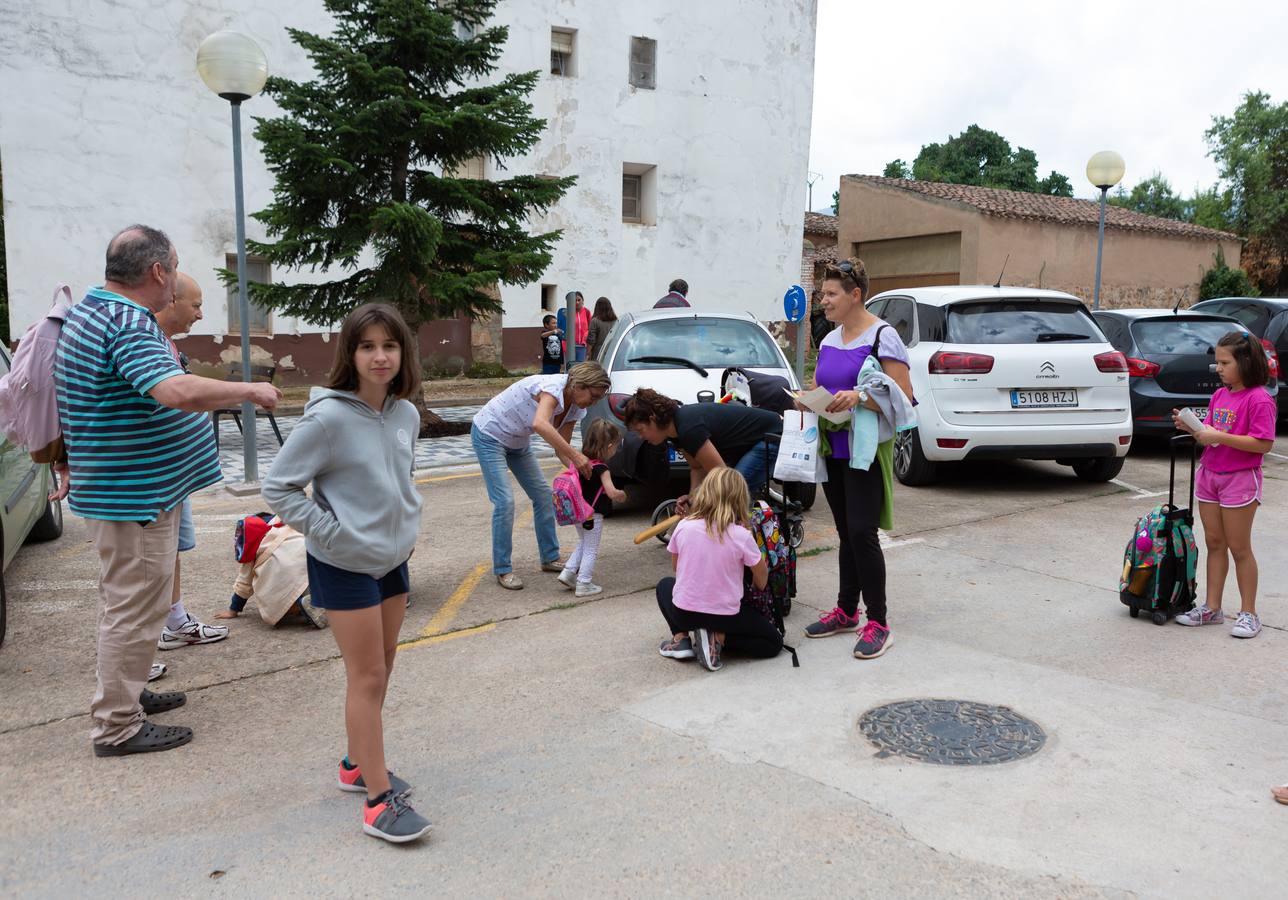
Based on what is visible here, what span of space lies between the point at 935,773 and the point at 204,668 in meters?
3.36


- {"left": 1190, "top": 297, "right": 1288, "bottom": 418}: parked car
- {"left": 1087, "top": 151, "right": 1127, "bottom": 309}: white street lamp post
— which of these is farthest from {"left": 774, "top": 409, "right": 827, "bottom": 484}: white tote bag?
{"left": 1087, "top": 151, "right": 1127, "bottom": 309}: white street lamp post

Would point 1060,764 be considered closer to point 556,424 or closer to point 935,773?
point 935,773

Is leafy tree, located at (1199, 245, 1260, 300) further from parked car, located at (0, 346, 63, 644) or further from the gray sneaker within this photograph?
the gray sneaker

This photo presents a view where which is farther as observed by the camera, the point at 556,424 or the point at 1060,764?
the point at 556,424

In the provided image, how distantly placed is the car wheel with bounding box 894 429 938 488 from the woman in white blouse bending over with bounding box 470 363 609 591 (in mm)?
3773

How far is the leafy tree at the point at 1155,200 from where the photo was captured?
168ft

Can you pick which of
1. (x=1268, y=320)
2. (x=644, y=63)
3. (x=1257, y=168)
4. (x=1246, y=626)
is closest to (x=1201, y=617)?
(x=1246, y=626)

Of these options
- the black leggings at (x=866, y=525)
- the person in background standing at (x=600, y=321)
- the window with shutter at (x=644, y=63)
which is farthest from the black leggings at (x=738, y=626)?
the window with shutter at (x=644, y=63)

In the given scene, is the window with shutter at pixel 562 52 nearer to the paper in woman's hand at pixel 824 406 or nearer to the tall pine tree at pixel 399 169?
the tall pine tree at pixel 399 169

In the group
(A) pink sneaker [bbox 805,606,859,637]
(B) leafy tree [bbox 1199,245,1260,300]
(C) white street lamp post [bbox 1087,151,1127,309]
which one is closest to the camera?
(A) pink sneaker [bbox 805,606,859,637]

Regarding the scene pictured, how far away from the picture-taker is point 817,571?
650 centimetres

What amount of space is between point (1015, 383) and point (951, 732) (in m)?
5.09

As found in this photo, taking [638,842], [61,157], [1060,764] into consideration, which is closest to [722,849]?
[638,842]

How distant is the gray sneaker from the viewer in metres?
3.12
